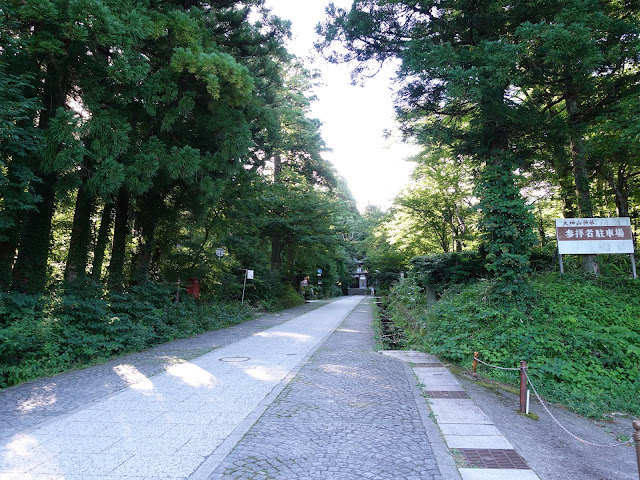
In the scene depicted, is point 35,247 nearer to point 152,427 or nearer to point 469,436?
point 152,427

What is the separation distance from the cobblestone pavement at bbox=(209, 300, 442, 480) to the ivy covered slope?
2162 millimetres

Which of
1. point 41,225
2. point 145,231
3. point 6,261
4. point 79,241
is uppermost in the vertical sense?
point 145,231

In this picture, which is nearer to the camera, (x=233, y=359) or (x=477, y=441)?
(x=477, y=441)

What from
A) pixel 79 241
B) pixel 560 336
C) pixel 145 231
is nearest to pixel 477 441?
pixel 560 336

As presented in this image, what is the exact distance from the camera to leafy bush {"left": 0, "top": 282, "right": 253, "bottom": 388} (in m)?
6.31

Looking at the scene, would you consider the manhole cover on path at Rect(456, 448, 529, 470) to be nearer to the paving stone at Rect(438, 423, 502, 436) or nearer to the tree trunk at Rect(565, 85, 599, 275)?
the paving stone at Rect(438, 423, 502, 436)

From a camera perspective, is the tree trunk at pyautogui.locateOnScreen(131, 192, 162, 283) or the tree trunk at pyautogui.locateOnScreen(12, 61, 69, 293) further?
the tree trunk at pyautogui.locateOnScreen(131, 192, 162, 283)

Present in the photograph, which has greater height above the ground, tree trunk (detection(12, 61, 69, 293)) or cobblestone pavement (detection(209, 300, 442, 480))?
tree trunk (detection(12, 61, 69, 293))

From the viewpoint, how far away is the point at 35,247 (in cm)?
831

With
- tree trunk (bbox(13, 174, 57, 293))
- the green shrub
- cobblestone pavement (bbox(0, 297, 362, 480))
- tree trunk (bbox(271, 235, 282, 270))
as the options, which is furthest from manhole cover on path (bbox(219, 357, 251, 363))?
tree trunk (bbox(271, 235, 282, 270))

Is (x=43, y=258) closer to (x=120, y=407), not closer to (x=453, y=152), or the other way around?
(x=120, y=407)

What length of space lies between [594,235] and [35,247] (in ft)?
42.6

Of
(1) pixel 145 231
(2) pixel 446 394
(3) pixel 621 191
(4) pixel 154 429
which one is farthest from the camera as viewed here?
(3) pixel 621 191

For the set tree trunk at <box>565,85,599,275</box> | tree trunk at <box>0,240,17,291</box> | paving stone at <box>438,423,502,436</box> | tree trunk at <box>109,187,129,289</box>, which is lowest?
paving stone at <box>438,423,502,436</box>
